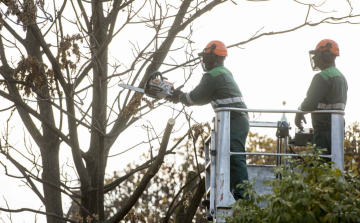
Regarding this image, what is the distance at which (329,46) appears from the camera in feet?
27.5

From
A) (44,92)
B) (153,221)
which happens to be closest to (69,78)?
(44,92)

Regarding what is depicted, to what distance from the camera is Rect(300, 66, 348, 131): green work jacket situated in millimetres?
7910

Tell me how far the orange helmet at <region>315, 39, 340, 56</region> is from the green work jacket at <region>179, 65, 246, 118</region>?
108 cm

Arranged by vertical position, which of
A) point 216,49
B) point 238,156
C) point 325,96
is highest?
point 216,49

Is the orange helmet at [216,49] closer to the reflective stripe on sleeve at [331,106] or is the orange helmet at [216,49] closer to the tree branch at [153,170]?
the reflective stripe on sleeve at [331,106]

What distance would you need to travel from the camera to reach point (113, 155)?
9.61 metres

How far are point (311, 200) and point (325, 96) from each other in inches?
96.9

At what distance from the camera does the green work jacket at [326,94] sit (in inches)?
311

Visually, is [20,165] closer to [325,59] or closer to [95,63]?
[95,63]

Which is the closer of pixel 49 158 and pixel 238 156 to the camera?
pixel 238 156

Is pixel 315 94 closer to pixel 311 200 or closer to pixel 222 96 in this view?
pixel 222 96

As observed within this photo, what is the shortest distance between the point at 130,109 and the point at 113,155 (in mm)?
1378

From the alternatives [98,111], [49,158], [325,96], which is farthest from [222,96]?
[49,158]

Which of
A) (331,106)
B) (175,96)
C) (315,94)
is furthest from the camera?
(175,96)
